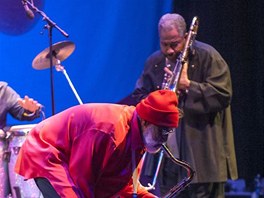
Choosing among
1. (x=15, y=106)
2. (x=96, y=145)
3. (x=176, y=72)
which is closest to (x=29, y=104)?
(x=15, y=106)

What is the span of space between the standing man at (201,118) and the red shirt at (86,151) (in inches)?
45.7

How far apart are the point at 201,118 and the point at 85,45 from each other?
147cm

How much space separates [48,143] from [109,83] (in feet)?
7.74

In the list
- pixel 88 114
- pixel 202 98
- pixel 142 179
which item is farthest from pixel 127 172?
pixel 142 179

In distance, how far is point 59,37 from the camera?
17.3 feet

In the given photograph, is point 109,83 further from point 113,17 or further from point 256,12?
point 256,12

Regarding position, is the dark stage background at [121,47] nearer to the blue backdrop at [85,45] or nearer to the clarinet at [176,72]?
the blue backdrop at [85,45]

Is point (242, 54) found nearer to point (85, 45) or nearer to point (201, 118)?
point (85, 45)

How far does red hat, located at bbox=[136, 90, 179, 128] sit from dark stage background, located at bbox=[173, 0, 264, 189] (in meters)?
2.84

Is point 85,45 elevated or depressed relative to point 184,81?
elevated

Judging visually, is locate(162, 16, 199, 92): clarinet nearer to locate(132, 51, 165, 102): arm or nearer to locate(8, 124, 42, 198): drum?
locate(132, 51, 165, 102): arm

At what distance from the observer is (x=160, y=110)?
9.40ft

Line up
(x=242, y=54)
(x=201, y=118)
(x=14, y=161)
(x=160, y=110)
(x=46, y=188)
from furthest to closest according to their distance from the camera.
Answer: (x=242, y=54)
(x=14, y=161)
(x=201, y=118)
(x=46, y=188)
(x=160, y=110)

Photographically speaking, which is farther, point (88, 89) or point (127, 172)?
point (88, 89)
